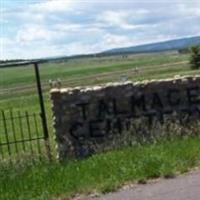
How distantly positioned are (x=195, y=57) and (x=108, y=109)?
222 feet

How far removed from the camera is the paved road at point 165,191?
8258mm

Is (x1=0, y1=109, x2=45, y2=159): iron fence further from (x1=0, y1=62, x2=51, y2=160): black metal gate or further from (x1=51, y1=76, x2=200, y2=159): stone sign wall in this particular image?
(x1=51, y1=76, x2=200, y2=159): stone sign wall

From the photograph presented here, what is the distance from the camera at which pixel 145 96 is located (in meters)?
14.2

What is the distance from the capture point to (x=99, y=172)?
32.4 feet

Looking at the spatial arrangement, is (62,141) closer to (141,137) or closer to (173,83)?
(141,137)

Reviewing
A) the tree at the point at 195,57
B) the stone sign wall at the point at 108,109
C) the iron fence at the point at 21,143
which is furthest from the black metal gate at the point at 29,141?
the tree at the point at 195,57

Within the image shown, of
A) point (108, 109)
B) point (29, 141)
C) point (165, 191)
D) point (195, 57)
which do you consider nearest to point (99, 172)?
point (165, 191)

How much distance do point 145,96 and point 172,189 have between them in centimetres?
571

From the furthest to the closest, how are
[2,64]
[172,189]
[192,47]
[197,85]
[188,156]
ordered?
[192,47]
[197,85]
[2,64]
[188,156]
[172,189]

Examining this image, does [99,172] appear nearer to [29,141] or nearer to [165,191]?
[165,191]

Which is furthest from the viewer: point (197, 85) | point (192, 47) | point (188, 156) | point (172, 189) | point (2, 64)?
point (192, 47)

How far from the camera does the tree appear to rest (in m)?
77.4

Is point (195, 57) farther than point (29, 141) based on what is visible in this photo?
Yes

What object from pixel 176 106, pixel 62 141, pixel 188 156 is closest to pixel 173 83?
pixel 176 106
